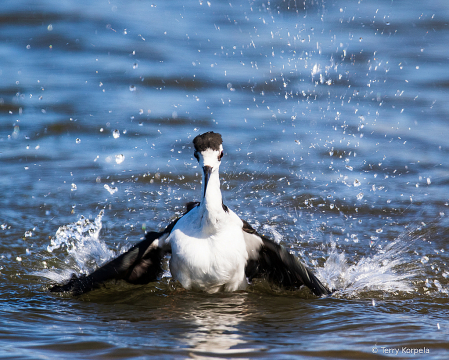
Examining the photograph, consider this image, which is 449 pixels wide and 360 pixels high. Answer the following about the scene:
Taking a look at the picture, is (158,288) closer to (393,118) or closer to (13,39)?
(393,118)

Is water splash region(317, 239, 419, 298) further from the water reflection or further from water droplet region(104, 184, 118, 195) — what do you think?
water droplet region(104, 184, 118, 195)

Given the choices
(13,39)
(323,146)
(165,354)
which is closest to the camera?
(165,354)

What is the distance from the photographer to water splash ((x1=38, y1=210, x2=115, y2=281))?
6027 mm

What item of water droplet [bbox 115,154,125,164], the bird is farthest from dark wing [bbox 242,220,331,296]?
water droplet [bbox 115,154,125,164]

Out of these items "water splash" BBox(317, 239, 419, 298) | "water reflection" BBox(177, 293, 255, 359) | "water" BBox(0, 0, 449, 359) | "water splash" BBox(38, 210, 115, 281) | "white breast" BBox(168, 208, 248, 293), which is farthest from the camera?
"water splash" BBox(38, 210, 115, 281)

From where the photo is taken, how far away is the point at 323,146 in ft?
30.7

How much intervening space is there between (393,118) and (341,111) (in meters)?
0.88

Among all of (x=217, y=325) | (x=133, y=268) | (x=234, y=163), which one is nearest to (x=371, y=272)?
(x=217, y=325)

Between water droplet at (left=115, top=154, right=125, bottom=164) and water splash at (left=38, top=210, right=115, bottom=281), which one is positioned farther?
water droplet at (left=115, top=154, right=125, bottom=164)

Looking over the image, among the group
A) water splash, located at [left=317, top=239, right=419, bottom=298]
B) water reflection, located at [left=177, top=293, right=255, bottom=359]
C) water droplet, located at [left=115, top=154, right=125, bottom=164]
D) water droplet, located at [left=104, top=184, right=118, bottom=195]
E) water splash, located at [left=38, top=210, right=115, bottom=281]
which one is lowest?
water reflection, located at [left=177, top=293, right=255, bottom=359]

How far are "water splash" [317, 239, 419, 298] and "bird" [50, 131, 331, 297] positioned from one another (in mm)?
292

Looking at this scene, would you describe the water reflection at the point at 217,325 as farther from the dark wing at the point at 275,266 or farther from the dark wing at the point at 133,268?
the dark wing at the point at 133,268

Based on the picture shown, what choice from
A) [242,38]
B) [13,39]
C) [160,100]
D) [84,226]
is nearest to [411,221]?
[84,226]

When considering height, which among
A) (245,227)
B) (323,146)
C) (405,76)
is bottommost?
(245,227)
